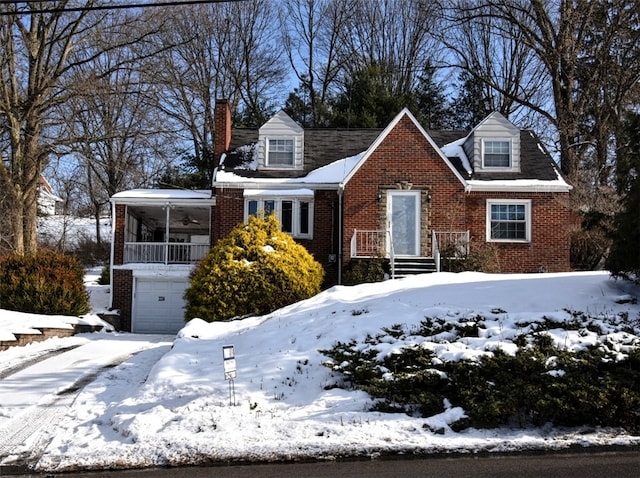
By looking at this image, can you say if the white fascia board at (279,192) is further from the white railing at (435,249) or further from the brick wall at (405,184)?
the white railing at (435,249)

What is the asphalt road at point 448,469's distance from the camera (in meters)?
5.69

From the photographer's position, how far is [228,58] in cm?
3638

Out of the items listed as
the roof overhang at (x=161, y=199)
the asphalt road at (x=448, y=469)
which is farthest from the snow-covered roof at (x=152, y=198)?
the asphalt road at (x=448, y=469)

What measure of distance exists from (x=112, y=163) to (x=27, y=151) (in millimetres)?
10266

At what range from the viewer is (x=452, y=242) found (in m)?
18.5

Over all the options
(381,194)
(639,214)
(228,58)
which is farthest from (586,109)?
(639,214)

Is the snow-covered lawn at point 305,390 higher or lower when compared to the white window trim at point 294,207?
lower

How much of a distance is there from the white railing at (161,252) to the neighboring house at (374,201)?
0.04 metres

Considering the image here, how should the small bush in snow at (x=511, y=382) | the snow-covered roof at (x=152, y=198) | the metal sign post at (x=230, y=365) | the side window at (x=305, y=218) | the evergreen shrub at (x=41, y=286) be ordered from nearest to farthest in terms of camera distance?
the small bush in snow at (x=511, y=382) < the metal sign post at (x=230, y=365) < the evergreen shrub at (x=41, y=286) < the side window at (x=305, y=218) < the snow-covered roof at (x=152, y=198)

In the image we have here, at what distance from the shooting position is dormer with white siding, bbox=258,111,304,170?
21312 mm

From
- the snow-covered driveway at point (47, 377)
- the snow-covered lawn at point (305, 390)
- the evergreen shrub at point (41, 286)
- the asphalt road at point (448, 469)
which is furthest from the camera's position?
the evergreen shrub at point (41, 286)

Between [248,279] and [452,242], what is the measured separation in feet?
22.2

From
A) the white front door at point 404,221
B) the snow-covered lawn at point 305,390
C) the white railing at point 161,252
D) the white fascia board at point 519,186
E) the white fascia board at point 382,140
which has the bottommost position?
the snow-covered lawn at point 305,390

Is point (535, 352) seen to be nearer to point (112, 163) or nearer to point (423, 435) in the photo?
point (423, 435)
